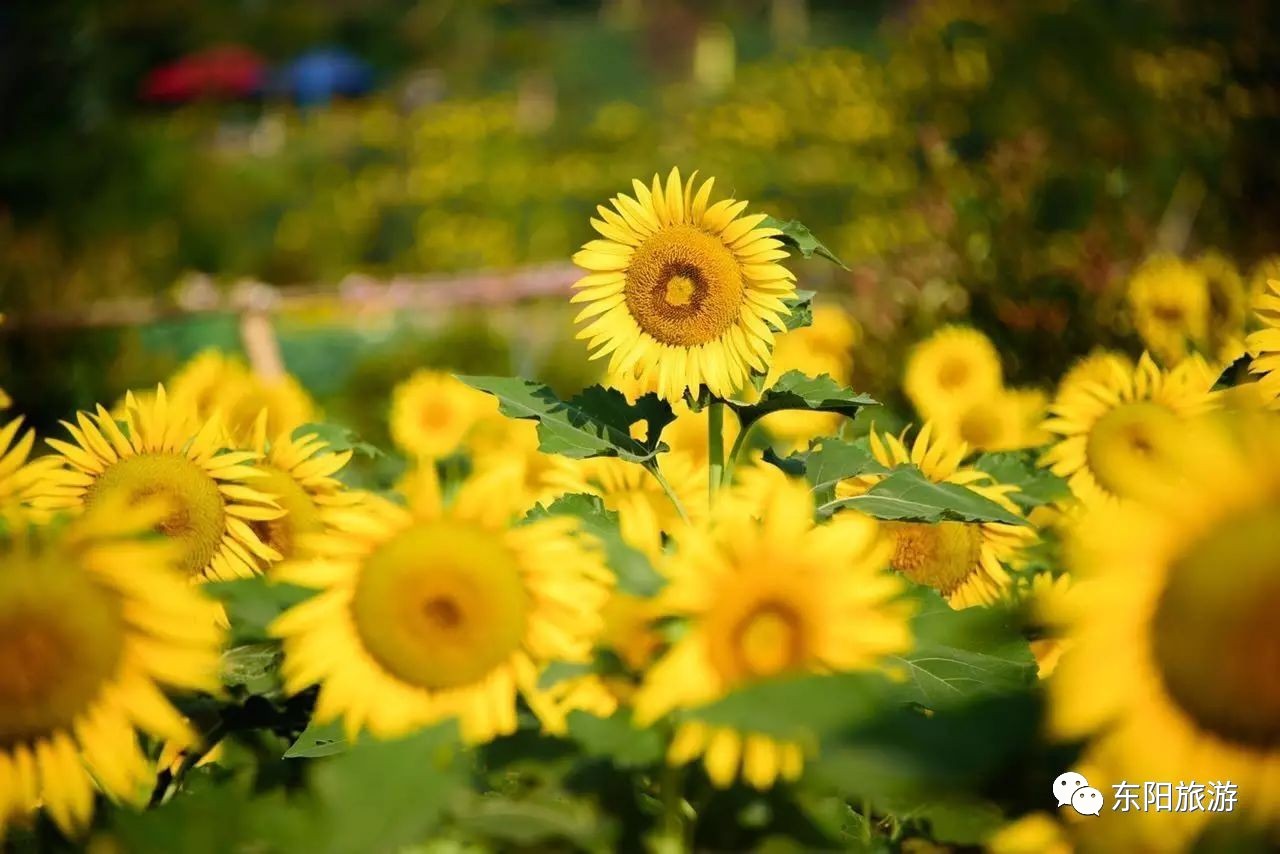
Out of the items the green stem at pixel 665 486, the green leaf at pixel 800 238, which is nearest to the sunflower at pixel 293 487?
the green stem at pixel 665 486

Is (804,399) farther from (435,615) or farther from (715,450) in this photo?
(435,615)

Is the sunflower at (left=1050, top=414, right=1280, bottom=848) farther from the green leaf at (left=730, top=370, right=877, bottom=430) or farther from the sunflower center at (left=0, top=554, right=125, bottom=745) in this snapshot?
the sunflower center at (left=0, top=554, right=125, bottom=745)

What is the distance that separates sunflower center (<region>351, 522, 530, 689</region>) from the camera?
2.62 feet

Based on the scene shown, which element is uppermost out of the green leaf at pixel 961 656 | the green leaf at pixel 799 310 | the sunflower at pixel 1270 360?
the green leaf at pixel 799 310

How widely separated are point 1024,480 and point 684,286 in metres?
0.52

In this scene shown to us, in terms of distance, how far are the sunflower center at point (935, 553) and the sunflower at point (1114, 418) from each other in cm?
21

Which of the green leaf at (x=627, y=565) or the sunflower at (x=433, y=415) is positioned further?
the sunflower at (x=433, y=415)

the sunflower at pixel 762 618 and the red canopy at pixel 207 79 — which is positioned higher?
the red canopy at pixel 207 79

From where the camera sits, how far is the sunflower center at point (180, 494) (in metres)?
1.05

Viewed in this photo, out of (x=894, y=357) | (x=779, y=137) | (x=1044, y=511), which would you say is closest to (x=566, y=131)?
(x=779, y=137)

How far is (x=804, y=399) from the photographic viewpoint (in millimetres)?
1147

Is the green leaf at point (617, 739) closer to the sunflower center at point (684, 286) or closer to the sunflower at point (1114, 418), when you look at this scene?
the sunflower center at point (684, 286)

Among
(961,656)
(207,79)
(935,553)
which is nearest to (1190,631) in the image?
(961,656)

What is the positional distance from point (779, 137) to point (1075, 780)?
1564cm
